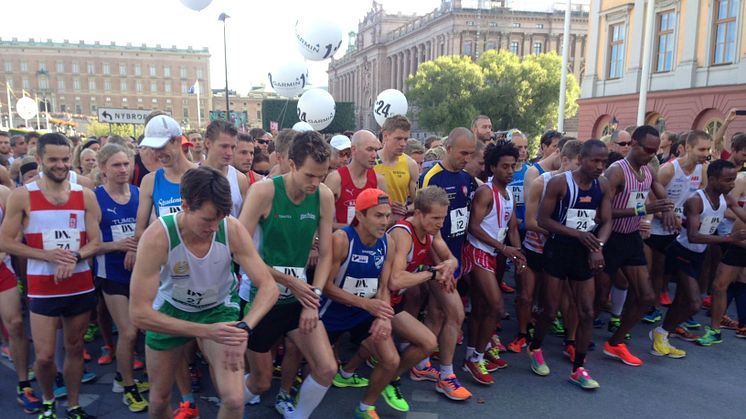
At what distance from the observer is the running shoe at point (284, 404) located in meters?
3.92

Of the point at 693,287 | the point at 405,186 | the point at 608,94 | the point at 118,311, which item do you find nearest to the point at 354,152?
the point at 405,186

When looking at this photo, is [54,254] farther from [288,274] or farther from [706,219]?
[706,219]

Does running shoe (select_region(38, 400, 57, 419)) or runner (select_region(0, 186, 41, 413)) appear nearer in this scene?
running shoe (select_region(38, 400, 57, 419))

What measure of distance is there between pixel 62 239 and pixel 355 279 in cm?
218

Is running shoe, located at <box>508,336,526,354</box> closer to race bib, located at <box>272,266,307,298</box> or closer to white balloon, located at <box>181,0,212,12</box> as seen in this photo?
race bib, located at <box>272,266,307,298</box>

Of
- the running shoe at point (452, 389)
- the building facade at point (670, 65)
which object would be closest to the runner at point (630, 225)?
A: the running shoe at point (452, 389)

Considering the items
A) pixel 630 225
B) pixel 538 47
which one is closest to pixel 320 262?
pixel 630 225

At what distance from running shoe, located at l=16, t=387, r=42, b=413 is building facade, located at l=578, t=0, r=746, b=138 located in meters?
23.1

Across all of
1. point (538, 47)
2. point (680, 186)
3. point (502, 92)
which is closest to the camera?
point (680, 186)

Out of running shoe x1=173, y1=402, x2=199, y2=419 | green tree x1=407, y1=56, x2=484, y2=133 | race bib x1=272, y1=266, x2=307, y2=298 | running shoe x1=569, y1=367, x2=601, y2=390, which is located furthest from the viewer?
green tree x1=407, y1=56, x2=484, y2=133

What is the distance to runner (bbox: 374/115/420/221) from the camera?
512 centimetres

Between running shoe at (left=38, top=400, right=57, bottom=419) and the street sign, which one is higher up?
the street sign

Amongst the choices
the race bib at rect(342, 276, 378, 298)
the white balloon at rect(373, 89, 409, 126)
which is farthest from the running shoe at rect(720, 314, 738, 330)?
the white balloon at rect(373, 89, 409, 126)

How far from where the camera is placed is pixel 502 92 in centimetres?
4078
